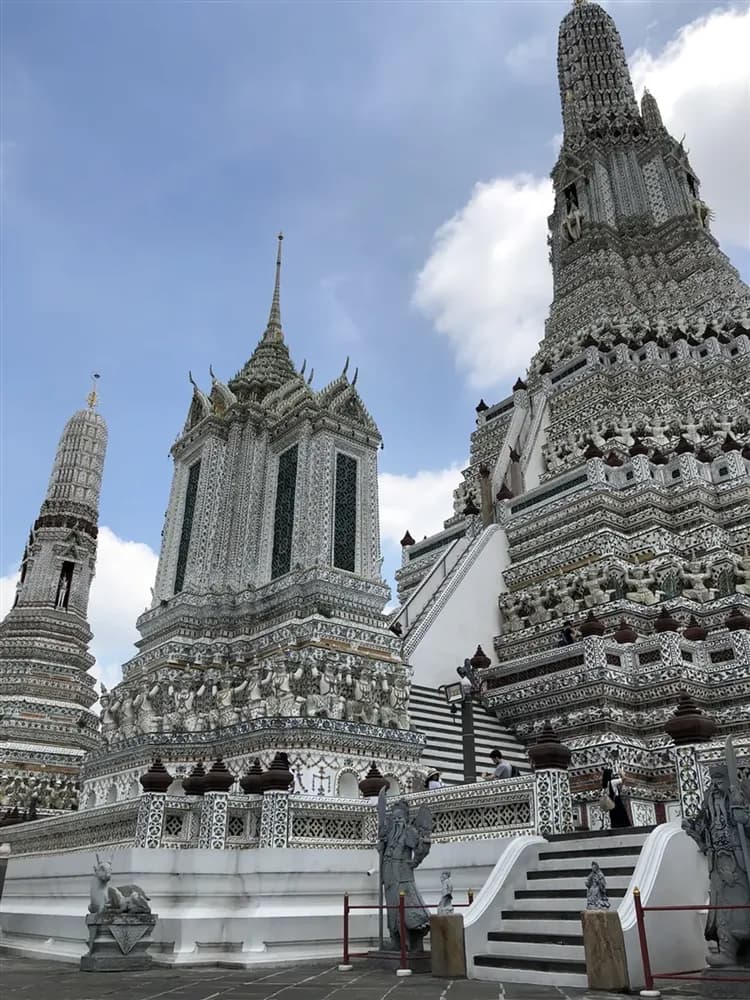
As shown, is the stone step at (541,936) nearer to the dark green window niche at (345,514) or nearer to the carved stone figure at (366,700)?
the carved stone figure at (366,700)

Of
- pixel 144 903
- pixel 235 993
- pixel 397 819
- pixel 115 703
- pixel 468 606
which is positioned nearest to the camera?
pixel 235 993

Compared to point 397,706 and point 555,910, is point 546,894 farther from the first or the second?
point 397,706

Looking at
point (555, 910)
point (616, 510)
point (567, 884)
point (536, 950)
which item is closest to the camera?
point (536, 950)

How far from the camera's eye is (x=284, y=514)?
16203 millimetres

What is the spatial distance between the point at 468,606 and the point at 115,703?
396 inches

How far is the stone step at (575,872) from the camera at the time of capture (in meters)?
7.06

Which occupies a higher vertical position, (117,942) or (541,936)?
(541,936)

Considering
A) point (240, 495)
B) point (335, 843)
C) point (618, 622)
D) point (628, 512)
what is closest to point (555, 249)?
point (628, 512)

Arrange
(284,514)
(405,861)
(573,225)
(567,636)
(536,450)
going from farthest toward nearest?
(573,225) → (536,450) → (567,636) → (284,514) → (405,861)

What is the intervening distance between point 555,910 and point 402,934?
4.48ft

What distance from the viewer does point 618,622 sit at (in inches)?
733

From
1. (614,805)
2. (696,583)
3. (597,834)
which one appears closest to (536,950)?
(597,834)

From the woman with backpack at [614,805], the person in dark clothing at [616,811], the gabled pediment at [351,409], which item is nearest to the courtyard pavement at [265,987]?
the woman with backpack at [614,805]

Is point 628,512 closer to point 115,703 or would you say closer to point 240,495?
point 240,495
